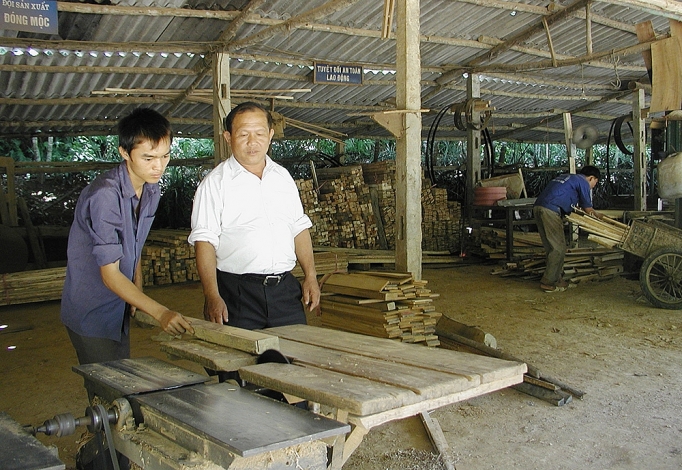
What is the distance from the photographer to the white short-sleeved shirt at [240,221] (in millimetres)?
3275

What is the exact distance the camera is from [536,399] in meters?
4.68

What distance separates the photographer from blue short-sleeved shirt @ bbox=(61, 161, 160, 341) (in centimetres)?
259

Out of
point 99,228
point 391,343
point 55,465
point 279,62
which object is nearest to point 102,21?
point 279,62

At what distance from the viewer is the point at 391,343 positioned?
7.90 feet

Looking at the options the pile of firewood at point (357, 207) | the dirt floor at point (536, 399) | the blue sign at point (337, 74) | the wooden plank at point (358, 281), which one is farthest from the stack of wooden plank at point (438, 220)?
the wooden plank at point (358, 281)

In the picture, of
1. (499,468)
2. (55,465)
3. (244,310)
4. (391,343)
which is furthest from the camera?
(499,468)

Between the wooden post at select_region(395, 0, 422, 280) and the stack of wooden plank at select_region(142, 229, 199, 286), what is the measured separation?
17.6ft

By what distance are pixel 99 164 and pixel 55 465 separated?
11.9 meters

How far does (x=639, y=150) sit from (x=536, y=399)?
948 centimetres

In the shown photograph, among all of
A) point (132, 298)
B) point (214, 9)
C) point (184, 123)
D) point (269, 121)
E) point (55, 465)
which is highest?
point (214, 9)

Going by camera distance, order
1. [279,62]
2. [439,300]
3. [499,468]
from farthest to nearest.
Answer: [279,62], [439,300], [499,468]

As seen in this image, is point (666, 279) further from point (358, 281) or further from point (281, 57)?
point (281, 57)

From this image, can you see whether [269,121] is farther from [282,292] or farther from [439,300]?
[439,300]

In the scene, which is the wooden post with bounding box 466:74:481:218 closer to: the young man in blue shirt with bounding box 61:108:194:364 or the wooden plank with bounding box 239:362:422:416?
the young man in blue shirt with bounding box 61:108:194:364
